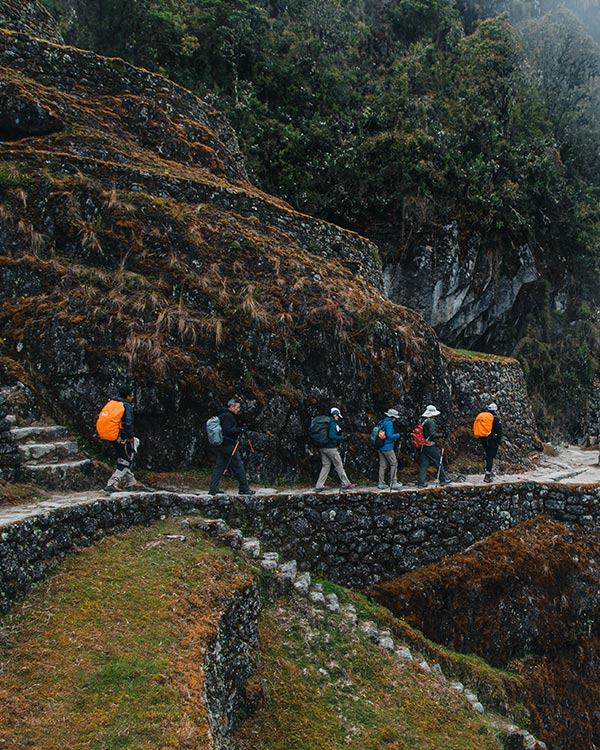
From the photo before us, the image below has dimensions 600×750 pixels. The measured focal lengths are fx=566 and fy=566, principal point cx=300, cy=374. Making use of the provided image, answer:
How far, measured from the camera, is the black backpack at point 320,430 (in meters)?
10.8

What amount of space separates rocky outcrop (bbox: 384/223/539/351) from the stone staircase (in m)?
15.0

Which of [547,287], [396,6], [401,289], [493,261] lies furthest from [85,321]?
[396,6]

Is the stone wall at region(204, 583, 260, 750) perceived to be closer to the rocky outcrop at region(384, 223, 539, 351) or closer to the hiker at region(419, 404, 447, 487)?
the hiker at region(419, 404, 447, 487)

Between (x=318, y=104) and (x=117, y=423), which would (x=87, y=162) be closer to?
(x=117, y=423)

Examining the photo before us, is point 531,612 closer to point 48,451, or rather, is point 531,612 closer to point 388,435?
point 388,435

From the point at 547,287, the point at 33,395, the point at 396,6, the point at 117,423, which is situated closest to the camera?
the point at 117,423

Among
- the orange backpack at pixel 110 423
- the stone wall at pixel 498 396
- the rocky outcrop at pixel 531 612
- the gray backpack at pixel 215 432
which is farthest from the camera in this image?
the stone wall at pixel 498 396

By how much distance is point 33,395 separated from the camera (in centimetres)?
986

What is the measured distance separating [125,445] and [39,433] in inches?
58.0

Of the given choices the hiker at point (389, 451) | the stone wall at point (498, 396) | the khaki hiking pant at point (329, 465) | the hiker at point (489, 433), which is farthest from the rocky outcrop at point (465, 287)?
the khaki hiking pant at point (329, 465)

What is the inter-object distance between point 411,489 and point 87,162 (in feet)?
32.9

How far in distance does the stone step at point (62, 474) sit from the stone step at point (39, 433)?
22.1 inches

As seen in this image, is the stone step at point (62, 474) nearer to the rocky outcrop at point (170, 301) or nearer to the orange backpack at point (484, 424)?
the rocky outcrop at point (170, 301)

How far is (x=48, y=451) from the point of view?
9.16 metres
